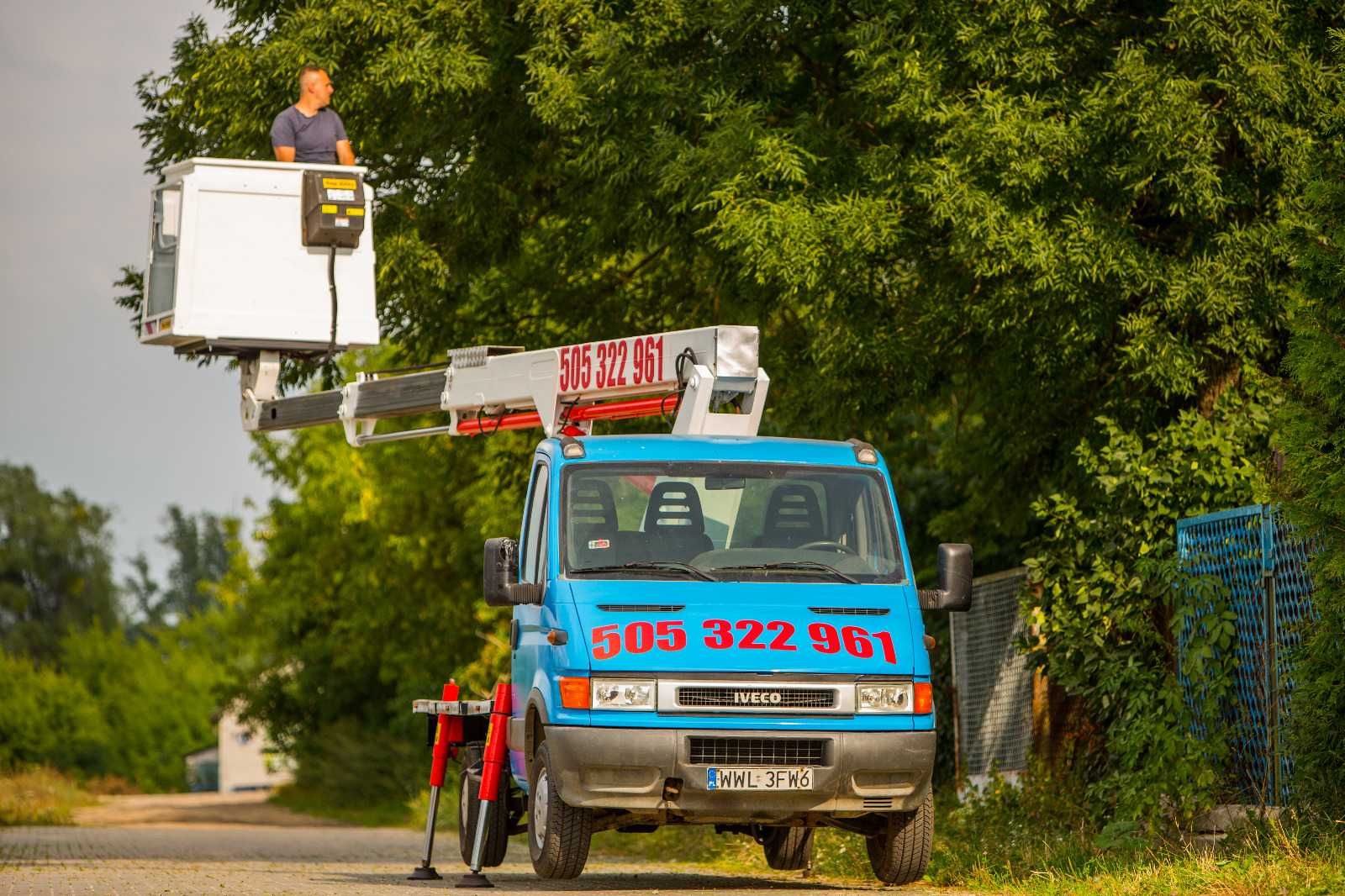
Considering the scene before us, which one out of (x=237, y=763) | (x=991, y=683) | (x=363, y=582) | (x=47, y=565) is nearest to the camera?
(x=991, y=683)

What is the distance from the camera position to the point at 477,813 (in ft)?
46.9

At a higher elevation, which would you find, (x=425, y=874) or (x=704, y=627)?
(x=704, y=627)

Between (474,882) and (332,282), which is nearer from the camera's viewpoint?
(474,882)

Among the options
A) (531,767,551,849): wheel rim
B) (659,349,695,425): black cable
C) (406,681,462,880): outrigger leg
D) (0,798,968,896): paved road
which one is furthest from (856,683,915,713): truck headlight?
(406,681,462,880): outrigger leg

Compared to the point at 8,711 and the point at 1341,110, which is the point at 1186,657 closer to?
the point at 1341,110

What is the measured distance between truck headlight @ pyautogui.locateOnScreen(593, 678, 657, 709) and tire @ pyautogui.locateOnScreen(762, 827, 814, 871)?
352 centimetres

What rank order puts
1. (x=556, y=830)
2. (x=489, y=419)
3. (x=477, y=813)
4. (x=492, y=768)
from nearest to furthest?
(x=556, y=830), (x=492, y=768), (x=477, y=813), (x=489, y=419)

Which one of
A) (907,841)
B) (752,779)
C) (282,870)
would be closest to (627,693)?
(752,779)

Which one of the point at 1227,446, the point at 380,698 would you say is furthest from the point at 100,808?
the point at 1227,446

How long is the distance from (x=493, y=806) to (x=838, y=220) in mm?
5765

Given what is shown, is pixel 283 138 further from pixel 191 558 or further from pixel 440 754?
pixel 191 558

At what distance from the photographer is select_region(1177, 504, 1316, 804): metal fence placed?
12781 mm

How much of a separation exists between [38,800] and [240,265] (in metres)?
30.6

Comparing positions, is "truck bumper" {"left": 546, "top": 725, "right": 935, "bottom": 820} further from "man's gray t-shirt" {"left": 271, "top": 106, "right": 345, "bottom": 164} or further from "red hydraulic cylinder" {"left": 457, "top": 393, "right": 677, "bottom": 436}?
"man's gray t-shirt" {"left": 271, "top": 106, "right": 345, "bottom": 164}
